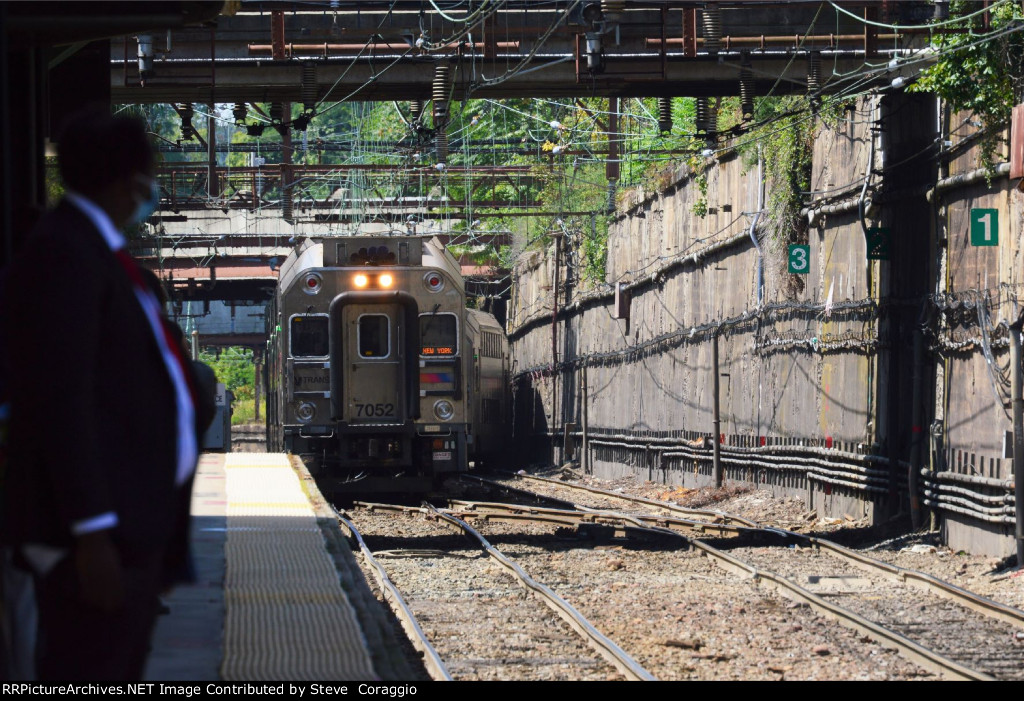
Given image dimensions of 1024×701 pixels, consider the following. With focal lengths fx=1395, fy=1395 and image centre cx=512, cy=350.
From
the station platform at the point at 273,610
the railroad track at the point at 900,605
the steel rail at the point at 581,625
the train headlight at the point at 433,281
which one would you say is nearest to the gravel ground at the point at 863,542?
the railroad track at the point at 900,605

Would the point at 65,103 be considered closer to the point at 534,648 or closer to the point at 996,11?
the point at 534,648

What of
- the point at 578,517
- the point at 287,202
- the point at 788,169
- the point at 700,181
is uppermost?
the point at 287,202

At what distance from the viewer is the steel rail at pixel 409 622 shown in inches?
311

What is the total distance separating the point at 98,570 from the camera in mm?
2922

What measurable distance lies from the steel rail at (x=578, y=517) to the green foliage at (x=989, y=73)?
5.22 metres

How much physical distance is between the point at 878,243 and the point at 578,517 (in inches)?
203

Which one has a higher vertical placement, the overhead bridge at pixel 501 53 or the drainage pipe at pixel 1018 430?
the overhead bridge at pixel 501 53

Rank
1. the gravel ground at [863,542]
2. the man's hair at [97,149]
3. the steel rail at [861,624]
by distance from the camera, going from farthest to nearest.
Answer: the gravel ground at [863,542], the steel rail at [861,624], the man's hair at [97,149]

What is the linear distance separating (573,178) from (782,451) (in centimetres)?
1521

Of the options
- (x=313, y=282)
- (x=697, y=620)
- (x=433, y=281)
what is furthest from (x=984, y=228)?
(x=313, y=282)

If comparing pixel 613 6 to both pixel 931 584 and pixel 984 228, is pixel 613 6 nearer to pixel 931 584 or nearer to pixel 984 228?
pixel 984 228

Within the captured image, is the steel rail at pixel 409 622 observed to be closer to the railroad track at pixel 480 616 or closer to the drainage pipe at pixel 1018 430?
the railroad track at pixel 480 616

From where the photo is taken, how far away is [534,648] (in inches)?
352
